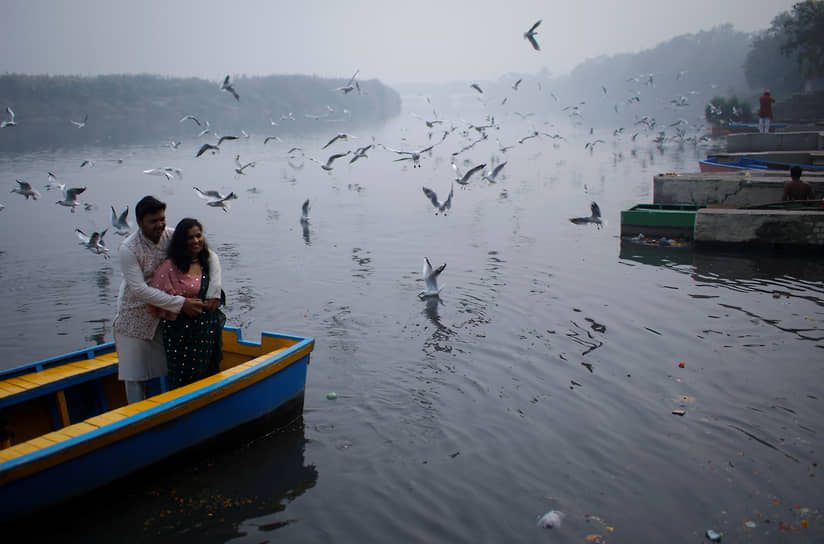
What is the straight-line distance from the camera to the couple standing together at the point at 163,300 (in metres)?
4.31

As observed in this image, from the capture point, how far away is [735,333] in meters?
7.36

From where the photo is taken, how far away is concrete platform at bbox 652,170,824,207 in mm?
12781

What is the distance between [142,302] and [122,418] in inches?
29.5

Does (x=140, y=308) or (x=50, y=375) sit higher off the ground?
(x=140, y=308)

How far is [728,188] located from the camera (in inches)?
531

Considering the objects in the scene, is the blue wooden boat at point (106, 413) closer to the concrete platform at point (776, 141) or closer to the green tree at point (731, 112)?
the concrete platform at point (776, 141)

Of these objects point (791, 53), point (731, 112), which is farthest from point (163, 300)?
point (791, 53)

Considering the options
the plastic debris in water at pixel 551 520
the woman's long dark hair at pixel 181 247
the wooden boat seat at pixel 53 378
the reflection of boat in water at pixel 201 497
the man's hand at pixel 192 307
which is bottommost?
the plastic debris in water at pixel 551 520

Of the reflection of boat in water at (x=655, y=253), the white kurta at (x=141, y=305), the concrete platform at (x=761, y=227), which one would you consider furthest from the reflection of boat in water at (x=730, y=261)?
the white kurta at (x=141, y=305)

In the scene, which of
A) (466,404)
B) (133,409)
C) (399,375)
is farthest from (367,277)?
(133,409)

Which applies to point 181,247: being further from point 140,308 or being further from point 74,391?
point 74,391

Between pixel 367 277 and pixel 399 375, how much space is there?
4.13 metres

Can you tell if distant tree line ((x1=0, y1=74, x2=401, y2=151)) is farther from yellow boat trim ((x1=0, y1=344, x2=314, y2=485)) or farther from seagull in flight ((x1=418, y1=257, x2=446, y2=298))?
yellow boat trim ((x1=0, y1=344, x2=314, y2=485))

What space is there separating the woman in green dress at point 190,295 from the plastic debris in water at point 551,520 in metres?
2.54
